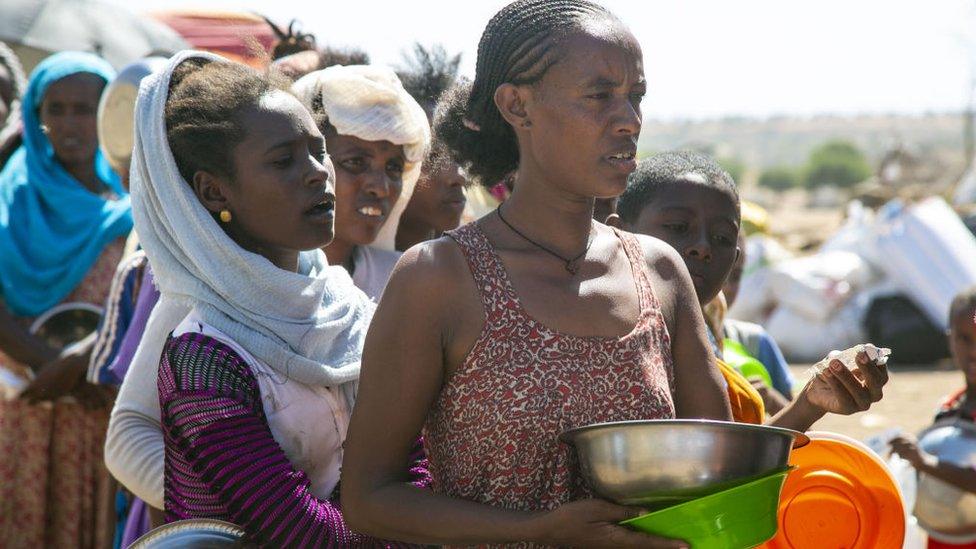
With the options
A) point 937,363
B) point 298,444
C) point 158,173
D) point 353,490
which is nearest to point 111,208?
point 158,173

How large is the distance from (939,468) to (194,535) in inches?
119

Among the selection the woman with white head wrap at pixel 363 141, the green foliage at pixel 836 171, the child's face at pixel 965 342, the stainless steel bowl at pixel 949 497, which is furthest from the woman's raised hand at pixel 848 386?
the green foliage at pixel 836 171

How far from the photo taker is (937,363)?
43.6 feet

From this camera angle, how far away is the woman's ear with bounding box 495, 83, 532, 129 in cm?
234

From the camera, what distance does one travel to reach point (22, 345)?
4988mm

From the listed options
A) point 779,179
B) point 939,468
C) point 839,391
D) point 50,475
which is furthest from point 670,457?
point 779,179

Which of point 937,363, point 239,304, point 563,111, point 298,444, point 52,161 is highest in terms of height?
point 563,111

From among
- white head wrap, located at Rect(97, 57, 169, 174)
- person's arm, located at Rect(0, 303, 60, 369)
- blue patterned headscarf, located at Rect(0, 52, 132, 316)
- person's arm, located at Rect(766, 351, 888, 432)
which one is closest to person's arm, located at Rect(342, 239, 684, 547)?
person's arm, located at Rect(766, 351, 888, 432)

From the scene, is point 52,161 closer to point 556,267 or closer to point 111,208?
point 111,208

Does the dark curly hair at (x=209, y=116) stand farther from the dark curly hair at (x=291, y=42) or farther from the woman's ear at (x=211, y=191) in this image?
the dark curly hair at (x=291, y=42)

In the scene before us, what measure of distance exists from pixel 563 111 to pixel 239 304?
2.91 feet

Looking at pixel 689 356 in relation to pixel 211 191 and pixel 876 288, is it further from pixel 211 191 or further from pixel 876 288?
pixel 876 288

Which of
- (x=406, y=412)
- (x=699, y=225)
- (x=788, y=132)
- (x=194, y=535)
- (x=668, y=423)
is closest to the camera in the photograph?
(x=668, y=423)

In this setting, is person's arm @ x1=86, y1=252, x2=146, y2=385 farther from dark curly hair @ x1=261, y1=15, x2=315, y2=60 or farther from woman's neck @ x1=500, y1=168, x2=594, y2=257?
woman's neck @ x1=500, y1=168, x2=594, y2=257
